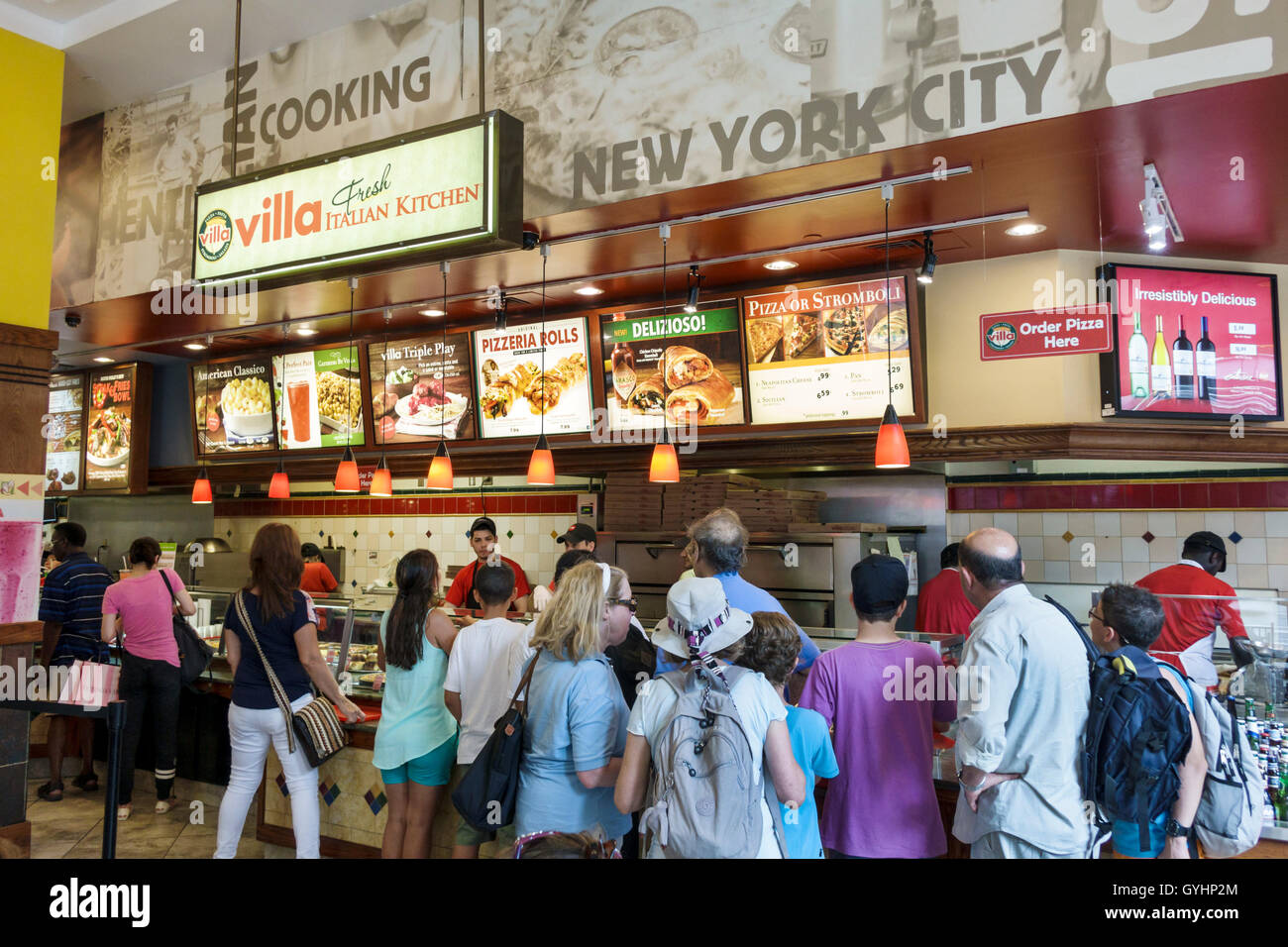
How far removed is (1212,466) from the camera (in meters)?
6.52

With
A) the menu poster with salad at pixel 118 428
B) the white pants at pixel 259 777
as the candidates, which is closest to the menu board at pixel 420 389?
the white pants at pixel 259 777

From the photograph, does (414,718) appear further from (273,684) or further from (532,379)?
(532,379)

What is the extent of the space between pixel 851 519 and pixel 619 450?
72.2 inches

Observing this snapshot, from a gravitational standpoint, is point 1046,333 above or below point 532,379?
below

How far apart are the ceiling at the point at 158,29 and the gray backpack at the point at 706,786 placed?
4.31 meters

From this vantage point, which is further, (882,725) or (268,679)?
(268,679)

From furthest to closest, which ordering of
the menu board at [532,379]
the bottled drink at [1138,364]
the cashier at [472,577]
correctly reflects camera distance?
the cashier at [472,577] → the menu board at [532,379] → the bottled drink at [1138,364]

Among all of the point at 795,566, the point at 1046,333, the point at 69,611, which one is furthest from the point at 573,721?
the point at 69,611

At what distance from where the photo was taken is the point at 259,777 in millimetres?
4027

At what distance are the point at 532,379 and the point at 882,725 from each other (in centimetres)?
421

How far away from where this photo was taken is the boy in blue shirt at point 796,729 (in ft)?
8.21

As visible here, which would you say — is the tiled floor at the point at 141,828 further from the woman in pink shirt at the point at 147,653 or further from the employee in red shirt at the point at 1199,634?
the employee in red shirt at the point at 1199,634

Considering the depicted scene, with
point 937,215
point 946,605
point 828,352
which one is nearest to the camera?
point 937,215

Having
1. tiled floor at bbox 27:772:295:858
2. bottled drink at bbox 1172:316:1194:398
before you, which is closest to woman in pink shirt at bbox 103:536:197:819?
tiled floor at bbox 27:772:295:858
